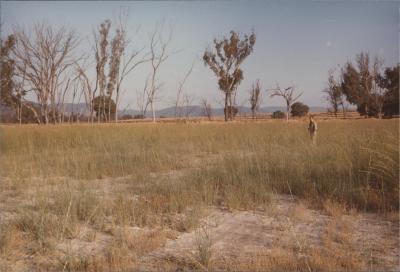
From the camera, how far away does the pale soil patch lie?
2.22 metres

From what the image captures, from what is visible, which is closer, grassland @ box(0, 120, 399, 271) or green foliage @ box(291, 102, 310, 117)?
grassland @ box(0, 120, 399, 271)

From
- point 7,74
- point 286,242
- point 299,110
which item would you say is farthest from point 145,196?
point 299,110

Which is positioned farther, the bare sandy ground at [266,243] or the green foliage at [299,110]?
the green foliage at [299,110]

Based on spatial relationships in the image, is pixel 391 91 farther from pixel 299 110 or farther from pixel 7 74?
pixel 7 74

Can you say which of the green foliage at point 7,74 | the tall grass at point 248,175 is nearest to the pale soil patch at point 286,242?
the tall grass at point 248,175

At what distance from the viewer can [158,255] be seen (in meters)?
2.41

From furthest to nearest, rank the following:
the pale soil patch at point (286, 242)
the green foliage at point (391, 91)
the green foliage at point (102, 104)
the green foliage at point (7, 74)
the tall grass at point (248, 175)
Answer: the green foliage at point (391, 91) < the green foliage at point (102, 104) < the green foliage at point (7, 74) < the tall grass at point (248, 175) < the pale soil patch at point (286, 242)

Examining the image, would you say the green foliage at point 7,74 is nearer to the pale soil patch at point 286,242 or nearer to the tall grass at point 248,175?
the tall grass at point 248,175

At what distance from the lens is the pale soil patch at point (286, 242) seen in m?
2.22

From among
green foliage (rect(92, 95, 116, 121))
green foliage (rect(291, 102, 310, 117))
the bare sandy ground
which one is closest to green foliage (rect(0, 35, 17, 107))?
green foliage (rect(92, 95, 116, 121))

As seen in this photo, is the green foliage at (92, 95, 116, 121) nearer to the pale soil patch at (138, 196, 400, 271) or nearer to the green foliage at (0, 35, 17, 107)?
the green foliage at (0, 35, 17, 107)

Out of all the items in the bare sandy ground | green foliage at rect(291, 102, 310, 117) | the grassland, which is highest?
green foliage at rect(291, 102, 310, 117)

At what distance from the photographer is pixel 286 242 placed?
2586mm

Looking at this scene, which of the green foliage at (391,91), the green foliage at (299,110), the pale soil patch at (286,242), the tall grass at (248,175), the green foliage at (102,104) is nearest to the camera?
the pale soil patch at (286,242)
